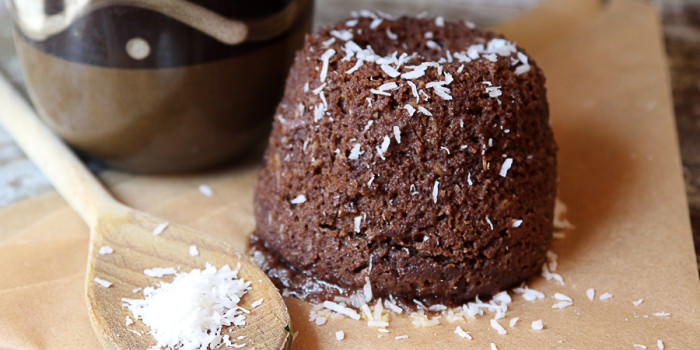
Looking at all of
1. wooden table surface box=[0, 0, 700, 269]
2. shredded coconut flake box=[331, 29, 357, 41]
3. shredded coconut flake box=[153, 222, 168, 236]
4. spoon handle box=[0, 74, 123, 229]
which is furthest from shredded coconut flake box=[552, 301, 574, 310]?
spoon handle box=[0, 74, 123, 229]

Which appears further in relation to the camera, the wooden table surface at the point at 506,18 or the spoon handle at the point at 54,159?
the wooden table surface at the point at 506,18

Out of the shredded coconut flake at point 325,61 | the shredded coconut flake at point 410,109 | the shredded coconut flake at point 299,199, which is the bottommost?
the shredded coconut flake at point 299,199

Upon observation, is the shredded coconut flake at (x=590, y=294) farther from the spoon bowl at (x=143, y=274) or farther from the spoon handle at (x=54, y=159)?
the spoon handle at (x=54, y=159)

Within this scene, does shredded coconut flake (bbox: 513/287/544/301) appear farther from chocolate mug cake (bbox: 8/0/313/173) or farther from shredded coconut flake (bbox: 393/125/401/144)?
chocolate mug cake (bbox: 8/0/313/173)

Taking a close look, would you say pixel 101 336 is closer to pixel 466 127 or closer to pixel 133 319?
pixel 133 319

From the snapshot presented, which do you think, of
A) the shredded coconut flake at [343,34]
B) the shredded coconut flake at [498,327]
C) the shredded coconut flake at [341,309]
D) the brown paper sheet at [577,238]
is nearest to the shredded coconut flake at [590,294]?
the brown paper sheet at [577,238]

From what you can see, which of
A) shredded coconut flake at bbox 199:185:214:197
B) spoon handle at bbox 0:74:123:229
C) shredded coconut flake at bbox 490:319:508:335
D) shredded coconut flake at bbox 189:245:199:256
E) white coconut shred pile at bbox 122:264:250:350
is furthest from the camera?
shredded coconut flake at bbox 199:185:214:197
